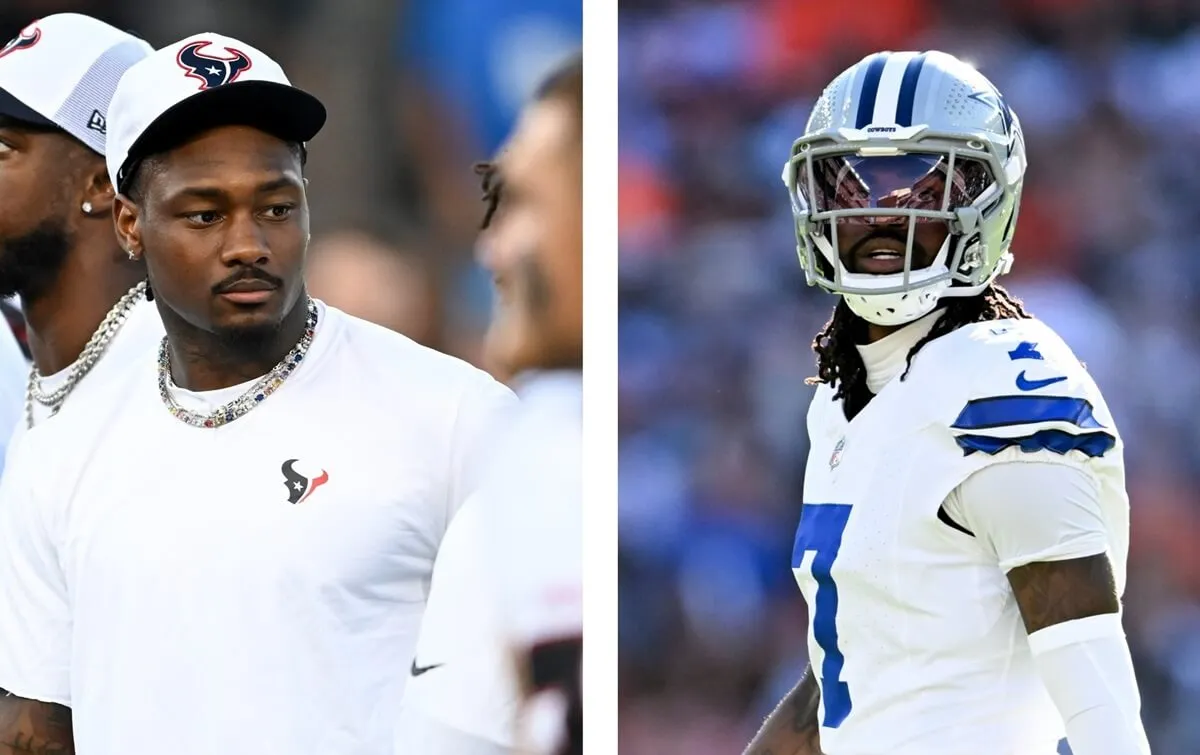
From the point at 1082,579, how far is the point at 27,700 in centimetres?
161

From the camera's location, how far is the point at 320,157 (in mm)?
2422

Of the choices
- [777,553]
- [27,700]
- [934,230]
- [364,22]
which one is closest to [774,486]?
[777,553]

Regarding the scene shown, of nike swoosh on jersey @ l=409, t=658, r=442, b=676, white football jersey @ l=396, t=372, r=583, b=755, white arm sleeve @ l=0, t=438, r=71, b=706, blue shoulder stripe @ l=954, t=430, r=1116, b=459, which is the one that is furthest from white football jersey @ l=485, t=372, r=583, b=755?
blue shoulder stripe @ l=954, t=430, r=1116, b=459

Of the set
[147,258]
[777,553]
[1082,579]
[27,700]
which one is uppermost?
[147,258]

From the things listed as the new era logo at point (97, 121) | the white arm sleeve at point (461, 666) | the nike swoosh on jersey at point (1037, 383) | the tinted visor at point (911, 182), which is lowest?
the white arm sleeve at point (461, 666)

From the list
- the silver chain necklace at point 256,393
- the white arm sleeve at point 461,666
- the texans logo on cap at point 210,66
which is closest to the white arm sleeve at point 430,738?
the white arm sleeve at point 461,666

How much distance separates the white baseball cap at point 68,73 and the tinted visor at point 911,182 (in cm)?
126

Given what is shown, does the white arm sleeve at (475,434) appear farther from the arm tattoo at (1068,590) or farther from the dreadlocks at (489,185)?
the arm tattoo at (1068,590)

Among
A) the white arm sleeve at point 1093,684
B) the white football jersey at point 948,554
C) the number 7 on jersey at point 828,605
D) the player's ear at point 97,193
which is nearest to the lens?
the white arm sleeve at point 1093,684

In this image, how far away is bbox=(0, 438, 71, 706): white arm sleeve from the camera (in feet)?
7.76

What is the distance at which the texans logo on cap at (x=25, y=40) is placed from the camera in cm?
253

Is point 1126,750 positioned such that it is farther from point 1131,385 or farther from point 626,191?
point 626,191

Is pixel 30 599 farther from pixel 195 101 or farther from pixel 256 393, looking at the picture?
pixel 195 101

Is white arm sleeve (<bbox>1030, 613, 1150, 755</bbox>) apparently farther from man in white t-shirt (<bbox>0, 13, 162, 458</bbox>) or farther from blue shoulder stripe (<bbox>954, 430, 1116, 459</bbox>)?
man in white t-shirt (<bbox>0, 13, 162, 458</bbox>)
